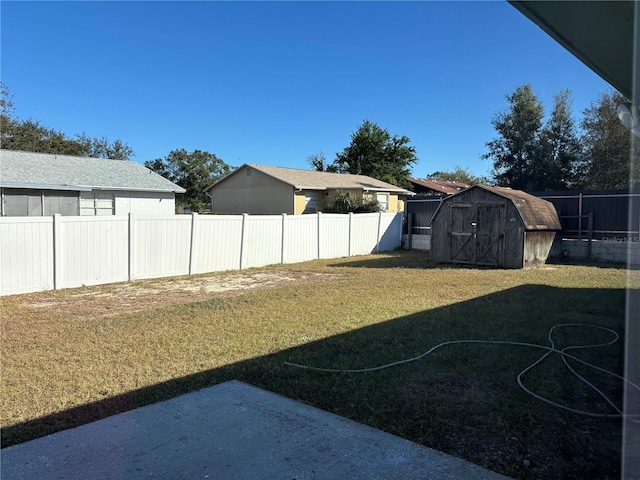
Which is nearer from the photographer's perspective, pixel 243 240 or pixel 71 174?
pixel 243 240

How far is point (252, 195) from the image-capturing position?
89.0 ft

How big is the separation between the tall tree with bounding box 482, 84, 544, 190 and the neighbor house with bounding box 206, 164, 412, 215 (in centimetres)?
866

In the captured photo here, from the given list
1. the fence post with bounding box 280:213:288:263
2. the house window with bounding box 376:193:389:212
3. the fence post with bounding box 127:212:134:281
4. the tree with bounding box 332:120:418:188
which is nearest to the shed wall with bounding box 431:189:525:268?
the fence post with bounding box 280:213:288:263

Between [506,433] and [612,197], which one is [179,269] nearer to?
[506,433]

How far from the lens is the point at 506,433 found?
318 cm

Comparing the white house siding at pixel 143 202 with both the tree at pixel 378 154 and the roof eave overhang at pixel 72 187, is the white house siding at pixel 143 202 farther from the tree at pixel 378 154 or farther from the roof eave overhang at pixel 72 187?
the tree at pixel 378 154

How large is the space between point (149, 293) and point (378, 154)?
32.4 m

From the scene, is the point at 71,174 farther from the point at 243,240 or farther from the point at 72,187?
the point at 243,240

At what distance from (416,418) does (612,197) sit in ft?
48.1

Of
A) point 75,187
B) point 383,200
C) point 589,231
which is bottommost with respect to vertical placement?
point 589,231

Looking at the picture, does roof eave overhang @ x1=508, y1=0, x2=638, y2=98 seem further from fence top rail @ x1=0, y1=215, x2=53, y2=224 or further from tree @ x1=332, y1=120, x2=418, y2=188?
tree @ x1=332, y1=120, x2=418, y2=188

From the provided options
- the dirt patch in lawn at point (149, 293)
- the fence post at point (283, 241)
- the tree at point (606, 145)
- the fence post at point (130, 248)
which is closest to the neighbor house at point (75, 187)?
the fence post at point (283, 241)

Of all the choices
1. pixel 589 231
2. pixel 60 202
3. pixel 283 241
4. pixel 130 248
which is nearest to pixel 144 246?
pixel 130 248

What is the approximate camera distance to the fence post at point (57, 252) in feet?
29.7
